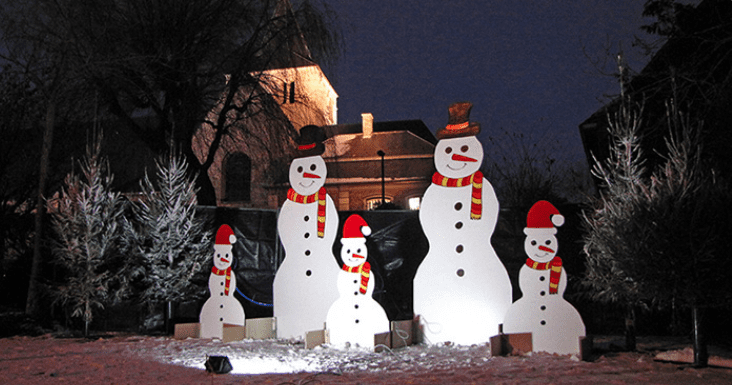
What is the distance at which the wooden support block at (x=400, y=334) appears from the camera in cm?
650

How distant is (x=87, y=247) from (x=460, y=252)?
565 centimetres

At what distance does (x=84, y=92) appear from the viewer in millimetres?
10680

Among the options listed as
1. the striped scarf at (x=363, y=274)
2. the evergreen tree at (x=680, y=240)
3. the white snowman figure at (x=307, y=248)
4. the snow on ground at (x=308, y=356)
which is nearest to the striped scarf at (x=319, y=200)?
the white snowman figure at (x=307, y=248)

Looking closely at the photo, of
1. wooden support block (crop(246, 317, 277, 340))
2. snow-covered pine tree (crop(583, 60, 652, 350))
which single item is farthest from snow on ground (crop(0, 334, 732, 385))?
snow-covered pine tree (crop(583, 60, 652, 350))

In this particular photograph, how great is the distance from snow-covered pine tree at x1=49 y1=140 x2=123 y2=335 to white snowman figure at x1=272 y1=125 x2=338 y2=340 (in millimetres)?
2792

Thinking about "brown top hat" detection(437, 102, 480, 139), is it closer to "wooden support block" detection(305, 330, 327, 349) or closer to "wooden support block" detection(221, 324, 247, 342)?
"wooden support block" detection(305, 330, 327, 349)

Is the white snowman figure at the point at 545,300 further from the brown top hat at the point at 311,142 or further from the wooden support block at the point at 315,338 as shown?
the brown top hat at the point at 311,142

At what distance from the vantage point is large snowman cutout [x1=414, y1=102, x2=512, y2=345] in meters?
6.56

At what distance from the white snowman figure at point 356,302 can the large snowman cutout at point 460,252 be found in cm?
64

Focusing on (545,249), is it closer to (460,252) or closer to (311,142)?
(460,252)

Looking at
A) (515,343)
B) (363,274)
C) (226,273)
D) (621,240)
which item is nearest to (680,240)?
(621,240)

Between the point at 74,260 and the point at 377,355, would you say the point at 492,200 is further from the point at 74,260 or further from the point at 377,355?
the point at 74,260

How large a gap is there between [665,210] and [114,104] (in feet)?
35.0

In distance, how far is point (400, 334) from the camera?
6.56m
